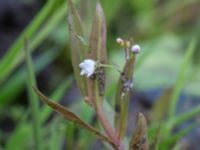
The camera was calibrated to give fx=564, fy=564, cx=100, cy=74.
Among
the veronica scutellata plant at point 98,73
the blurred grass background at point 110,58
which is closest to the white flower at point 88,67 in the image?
the veronica scutellata plant at point 98,73

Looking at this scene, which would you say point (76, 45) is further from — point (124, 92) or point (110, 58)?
point (110, 58)

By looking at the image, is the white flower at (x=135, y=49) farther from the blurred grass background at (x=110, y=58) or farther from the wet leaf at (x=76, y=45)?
the blurred grass background at (x=110, y=58)

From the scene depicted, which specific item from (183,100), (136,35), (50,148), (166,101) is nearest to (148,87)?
(183,100)

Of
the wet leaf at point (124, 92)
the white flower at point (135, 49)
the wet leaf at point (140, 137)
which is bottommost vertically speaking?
the wet leaf at point (140, 137)

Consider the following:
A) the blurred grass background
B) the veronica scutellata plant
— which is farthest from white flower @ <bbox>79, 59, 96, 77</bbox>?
the blurred grass background

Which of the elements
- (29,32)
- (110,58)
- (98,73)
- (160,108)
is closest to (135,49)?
(98,73)

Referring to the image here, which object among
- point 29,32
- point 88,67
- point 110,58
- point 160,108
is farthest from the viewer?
point 110,58
